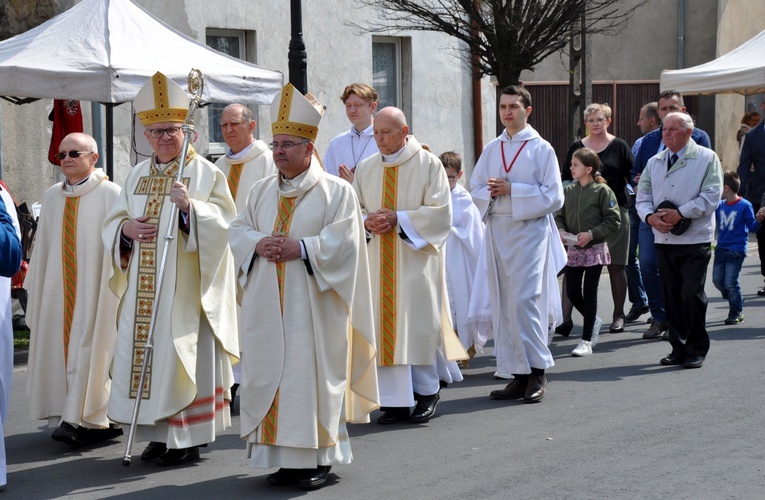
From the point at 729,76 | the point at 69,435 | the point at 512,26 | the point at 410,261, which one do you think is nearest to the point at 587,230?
the point at 410,261

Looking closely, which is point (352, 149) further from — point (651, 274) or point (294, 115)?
point (651, 274)

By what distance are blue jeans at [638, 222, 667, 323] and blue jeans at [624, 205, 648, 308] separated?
39 cm

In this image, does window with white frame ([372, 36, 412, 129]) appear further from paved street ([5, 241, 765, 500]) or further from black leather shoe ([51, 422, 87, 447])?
black leather shoe ([51, 422, 87, 447])

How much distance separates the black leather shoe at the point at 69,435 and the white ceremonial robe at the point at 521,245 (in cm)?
303

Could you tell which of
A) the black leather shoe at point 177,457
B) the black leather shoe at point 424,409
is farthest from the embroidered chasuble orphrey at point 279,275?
the black leather shoe at point 424,409

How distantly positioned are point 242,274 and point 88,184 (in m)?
1.68

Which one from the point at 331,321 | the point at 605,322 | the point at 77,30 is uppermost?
the point at 77,30

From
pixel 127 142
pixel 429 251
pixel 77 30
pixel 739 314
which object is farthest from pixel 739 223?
pixel 127 142

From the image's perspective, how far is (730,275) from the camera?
12.0m

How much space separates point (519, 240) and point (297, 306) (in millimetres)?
2645

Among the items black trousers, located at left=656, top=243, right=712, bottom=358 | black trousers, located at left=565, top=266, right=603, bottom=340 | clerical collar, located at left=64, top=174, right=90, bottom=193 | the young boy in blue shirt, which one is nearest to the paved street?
black trousers, located at left=656, top=243, right=712, bottom=358

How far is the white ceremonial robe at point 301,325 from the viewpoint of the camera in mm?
6398

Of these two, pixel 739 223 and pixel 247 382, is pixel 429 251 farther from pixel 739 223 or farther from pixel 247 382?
pixel 739 223

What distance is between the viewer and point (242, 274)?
6.68 metres
